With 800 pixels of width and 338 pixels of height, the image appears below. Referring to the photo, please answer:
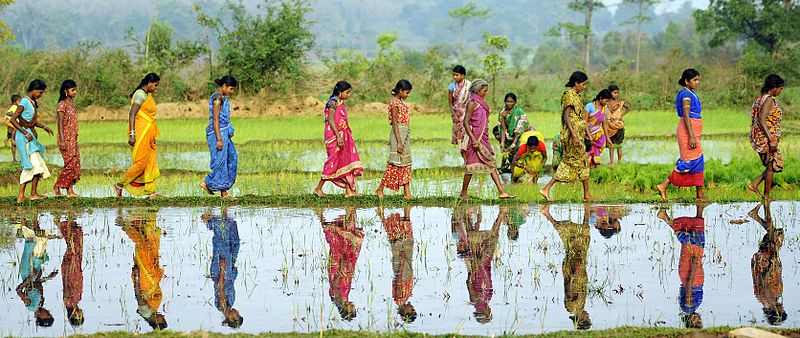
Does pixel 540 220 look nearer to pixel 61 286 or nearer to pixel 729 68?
pixel 61 286

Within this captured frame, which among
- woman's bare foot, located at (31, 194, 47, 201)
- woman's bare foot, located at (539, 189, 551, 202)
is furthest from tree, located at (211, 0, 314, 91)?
woman's bare foot, located at (539, 189, 551, 202)

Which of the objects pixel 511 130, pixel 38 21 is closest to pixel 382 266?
pixel 511 130

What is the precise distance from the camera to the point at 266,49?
99.9 ft

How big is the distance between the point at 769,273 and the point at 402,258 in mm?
2908

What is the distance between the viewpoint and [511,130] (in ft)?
47.9

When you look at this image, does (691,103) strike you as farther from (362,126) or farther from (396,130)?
(362,126)

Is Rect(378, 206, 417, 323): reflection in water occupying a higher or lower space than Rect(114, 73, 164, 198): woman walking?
lower

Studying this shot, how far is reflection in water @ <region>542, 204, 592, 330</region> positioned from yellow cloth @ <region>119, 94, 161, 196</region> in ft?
15.2

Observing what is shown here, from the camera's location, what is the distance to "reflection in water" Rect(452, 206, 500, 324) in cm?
720

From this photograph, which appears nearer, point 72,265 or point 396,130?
point 72,265

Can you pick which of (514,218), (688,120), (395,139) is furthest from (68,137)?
(688,120)

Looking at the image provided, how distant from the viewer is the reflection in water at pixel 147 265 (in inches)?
273

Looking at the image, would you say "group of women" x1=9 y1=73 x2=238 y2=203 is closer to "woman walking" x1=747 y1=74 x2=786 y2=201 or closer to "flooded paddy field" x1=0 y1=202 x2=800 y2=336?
"flooded paddy field" x1=0 y1=202 x2=800 y2=336

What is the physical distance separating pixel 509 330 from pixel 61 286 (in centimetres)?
345
